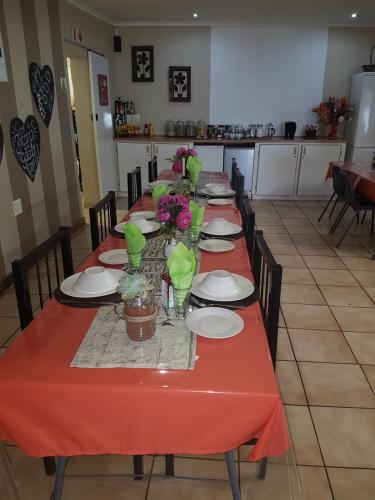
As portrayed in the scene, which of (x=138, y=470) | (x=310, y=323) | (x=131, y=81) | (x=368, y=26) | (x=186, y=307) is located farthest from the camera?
(x=131, y=81)

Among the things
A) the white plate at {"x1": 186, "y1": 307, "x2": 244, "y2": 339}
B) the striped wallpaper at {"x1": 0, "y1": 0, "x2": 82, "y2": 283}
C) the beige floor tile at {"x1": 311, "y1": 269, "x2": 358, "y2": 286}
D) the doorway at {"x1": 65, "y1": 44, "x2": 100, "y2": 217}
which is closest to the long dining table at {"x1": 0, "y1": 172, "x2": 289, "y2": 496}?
the white plate at {"x1": 186, "y1": 307, "x2": 244, "y2": 339}

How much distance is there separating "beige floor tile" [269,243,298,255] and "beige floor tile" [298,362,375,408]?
172 centimetres

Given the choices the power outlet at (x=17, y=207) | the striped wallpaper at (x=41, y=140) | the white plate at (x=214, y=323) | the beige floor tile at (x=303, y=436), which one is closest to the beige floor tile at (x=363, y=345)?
the beige floor tile at (x=303, y=436)

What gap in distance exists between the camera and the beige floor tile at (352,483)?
1.45 m

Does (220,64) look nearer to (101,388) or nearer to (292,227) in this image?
(292,227)

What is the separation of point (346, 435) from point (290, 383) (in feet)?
1.21

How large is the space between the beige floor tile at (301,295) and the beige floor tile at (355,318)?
0.50ft

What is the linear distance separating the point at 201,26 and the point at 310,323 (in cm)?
468

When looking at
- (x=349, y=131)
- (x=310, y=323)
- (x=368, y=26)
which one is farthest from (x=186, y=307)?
(x=368, y=26)

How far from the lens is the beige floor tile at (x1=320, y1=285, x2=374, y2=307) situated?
2.80 metres

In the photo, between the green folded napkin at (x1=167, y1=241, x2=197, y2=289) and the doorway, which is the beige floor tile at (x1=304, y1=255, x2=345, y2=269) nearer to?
the green folded napkin at (x1=167, y1=241, x2=197, y2=289)

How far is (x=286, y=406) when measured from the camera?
186 centimetres

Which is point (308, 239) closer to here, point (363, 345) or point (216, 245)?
point (363, 345)

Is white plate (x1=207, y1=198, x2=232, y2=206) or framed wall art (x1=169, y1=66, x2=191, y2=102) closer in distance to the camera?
white plate (x1=207, y1=198, x2=232, y2=206)
